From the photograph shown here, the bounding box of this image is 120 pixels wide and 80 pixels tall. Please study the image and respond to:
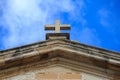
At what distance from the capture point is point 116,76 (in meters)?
7.01

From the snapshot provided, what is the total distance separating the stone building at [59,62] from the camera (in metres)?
7.05

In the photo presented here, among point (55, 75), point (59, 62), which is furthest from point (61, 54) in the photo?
point (55, 75)

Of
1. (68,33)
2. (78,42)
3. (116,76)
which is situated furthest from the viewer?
(68,33)

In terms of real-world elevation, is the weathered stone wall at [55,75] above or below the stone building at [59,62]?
below

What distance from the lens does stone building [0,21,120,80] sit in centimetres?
705

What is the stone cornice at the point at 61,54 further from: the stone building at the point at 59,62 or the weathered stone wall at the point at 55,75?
the weathered stone wall at the point at 55,75

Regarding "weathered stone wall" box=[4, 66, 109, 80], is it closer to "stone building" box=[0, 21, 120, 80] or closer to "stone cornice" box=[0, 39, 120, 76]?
"stone building" box=[0, 21, 120, 80]

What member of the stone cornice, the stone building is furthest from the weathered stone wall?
the stone cornice

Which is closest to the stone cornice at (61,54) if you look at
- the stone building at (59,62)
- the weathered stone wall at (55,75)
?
the stone building at (59,62)

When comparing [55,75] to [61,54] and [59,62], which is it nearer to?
[59,62]

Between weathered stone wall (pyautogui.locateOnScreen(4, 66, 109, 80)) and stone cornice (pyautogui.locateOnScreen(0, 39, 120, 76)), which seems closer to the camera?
weathered stone wall (pyautogui.locateOnScreen(4, 66, 109, 80))

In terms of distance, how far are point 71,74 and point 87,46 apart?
27.4 inches

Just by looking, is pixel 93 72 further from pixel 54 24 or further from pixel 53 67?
pixel 54 24

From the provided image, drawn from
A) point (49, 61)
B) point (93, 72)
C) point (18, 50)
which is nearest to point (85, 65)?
point (93, 72)
